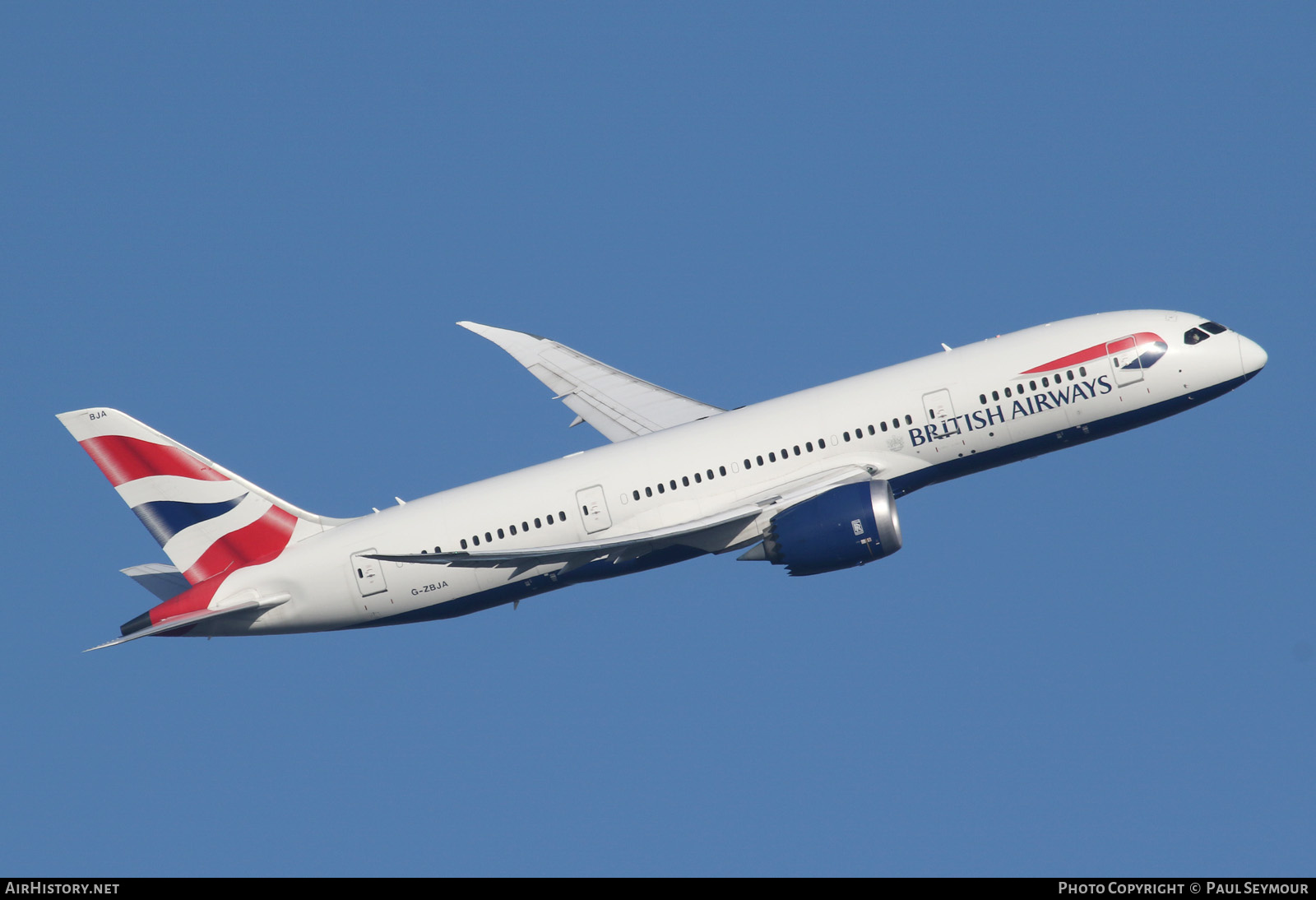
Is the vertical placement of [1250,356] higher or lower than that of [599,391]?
lower

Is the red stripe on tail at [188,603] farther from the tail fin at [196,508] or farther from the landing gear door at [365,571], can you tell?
the landing gear door at [365,571]

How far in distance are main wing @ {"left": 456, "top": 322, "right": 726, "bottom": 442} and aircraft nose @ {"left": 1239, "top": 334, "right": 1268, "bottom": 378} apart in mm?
20710

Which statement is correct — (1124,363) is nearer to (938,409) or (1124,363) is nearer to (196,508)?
(938,409)

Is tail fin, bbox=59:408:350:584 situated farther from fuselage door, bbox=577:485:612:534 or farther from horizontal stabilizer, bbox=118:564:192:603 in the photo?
fuselage door, bbox=577:485:612:534

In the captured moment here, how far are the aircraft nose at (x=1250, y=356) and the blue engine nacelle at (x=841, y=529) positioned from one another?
588 inches

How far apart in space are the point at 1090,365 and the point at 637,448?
17.6 m

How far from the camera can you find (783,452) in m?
51.4

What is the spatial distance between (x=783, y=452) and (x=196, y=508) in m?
23.2

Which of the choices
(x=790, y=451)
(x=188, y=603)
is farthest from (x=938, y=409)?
(x=188, y=603)

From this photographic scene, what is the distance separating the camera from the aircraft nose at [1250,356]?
52031 mm

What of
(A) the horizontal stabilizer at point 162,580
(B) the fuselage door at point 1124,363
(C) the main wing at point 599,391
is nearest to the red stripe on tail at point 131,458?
(A) the horizontal stabilizer at point 162,580

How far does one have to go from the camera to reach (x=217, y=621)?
53.2 m

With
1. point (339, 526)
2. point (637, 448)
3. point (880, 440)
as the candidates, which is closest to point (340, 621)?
point (339, 526)
